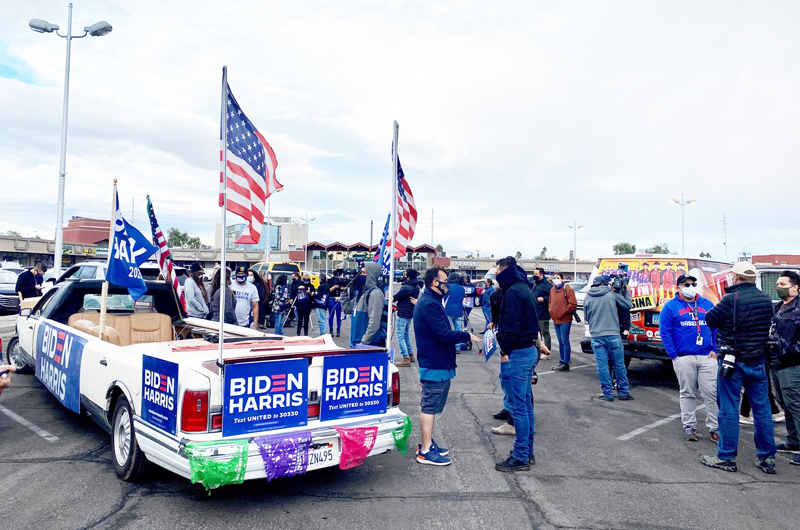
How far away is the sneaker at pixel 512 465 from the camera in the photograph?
4.99 metres

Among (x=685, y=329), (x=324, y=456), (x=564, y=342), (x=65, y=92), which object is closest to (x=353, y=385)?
(x=324, y=456)

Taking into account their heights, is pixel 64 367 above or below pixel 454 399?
above

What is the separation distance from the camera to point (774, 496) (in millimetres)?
4559

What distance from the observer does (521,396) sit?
16.8 feet

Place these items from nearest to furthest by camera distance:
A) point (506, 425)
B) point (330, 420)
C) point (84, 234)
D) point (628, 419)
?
point (330, 420) < point (506, 425) < point (628, 419) < point (84, 234)

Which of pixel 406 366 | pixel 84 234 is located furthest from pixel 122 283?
pixel 84 234

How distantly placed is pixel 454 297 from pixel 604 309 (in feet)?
9.85

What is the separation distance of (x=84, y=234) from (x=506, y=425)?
8905cm

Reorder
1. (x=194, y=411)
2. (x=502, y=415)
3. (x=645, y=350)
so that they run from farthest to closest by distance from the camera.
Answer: (x=645, y=350) < (x=502, y=415) < (x=194, y=411)

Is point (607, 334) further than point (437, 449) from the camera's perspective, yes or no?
Yes

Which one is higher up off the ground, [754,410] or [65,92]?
[65,92]

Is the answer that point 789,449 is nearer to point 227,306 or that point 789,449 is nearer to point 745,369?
point 745,369

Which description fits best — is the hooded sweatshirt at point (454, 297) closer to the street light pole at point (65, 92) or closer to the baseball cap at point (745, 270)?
the baseball cap at point (745, 270)

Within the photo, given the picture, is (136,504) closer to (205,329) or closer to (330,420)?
(330,420)
